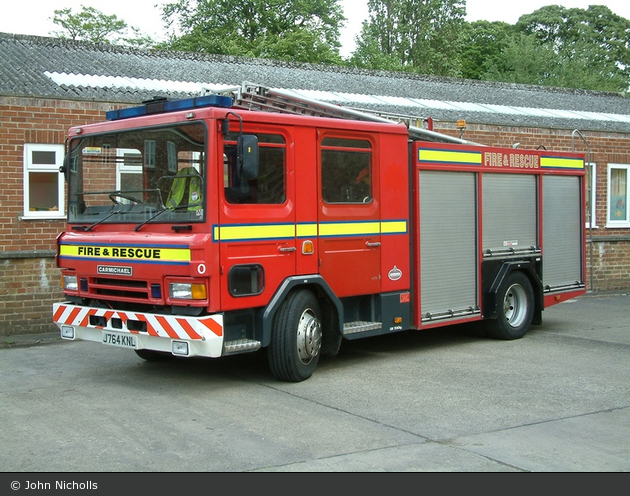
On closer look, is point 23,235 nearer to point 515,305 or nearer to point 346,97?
point 515,305

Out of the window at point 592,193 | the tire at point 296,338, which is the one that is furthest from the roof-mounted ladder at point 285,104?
the window at point 592,193

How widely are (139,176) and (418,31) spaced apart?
4553 centimetres

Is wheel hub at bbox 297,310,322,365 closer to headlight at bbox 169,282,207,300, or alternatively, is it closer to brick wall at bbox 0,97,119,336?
headlight at bbox 169,282,207,300

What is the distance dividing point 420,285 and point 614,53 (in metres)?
46.2

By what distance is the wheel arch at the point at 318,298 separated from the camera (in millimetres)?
8156

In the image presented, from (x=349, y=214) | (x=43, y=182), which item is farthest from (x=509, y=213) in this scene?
(x=43, y=182)

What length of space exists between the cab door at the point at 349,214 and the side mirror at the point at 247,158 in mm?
1286

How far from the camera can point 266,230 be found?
Result: 8.27 m

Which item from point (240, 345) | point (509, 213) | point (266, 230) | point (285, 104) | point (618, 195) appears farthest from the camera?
point (618, 195)

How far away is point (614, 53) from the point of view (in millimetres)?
50969

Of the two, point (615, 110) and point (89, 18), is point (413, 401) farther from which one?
point (89, 18)

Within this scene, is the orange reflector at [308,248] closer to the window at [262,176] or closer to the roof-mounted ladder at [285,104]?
the window at [262,176]
